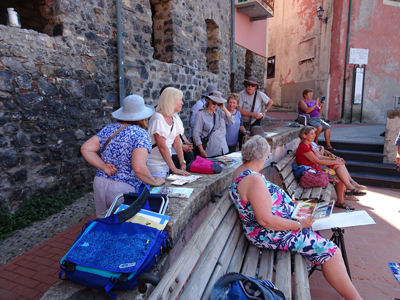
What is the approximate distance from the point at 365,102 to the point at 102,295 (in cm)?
1655

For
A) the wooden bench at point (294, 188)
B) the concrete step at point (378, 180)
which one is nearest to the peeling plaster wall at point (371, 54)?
the concrete step at point (378, 180)

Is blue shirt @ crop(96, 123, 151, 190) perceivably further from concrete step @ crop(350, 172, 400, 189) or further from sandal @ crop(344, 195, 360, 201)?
concrete step @ crop(350, 172, 400, 189)

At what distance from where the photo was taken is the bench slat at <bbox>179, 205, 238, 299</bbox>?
1.46m

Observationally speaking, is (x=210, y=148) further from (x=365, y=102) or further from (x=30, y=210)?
(x=365, y=102)

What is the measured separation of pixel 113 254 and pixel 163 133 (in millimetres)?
1591

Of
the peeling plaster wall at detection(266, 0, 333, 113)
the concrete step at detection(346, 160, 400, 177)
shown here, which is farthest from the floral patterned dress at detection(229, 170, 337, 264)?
the peeling plaster wall at detection(266, 0, 333, 113)

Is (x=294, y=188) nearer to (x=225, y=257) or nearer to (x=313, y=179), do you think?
(x=313, y=179)

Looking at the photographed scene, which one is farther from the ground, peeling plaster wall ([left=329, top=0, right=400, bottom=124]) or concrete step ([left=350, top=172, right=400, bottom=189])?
peeling plaster wall ([left=329, top=0, right=400, bottom=124])

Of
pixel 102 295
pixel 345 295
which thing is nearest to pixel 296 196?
pixel 345 295

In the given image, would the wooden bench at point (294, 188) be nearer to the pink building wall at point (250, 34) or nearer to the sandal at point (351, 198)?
the sandal at point (351, 198)

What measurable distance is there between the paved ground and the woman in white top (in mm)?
1589

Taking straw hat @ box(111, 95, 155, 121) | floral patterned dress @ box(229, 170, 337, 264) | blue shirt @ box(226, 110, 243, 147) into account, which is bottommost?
floral patterned dress @ box(229, 170, 337, 264)

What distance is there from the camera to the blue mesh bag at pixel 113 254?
1.40 metres

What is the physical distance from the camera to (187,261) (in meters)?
1.51
